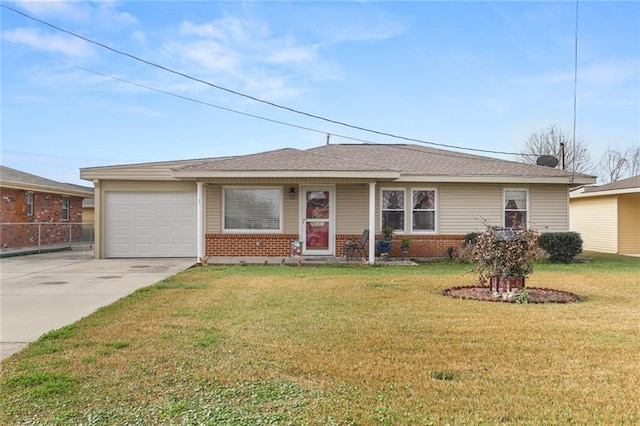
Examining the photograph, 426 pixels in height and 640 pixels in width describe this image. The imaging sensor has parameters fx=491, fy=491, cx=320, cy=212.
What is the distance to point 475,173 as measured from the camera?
49.4ft

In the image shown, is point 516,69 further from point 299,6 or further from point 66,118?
point 66,118

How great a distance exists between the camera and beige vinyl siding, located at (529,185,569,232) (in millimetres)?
15453

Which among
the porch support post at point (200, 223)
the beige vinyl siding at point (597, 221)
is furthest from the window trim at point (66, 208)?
the beige vinyl siding at point (597, 221)

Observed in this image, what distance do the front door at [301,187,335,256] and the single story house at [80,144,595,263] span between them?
0.10 feet

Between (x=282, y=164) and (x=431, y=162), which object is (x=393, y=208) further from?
(x=282, y=164)

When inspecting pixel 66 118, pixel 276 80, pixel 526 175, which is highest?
pixel 276 80

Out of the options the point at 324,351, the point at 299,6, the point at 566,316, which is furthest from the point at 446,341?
the point at 299,6

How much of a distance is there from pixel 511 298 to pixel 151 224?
11771mm

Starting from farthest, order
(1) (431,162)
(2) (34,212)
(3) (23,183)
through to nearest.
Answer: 1. (2) (34,212)
2. (3) (23,183)
3. (1) (431,162)

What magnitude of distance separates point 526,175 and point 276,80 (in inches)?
394

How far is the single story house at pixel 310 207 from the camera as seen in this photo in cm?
1477

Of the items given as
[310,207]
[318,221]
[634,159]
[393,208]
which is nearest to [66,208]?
[310,207]

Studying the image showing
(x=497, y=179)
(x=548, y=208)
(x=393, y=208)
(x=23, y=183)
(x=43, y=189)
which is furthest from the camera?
(x=43, y=189)

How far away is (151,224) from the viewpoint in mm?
15938
